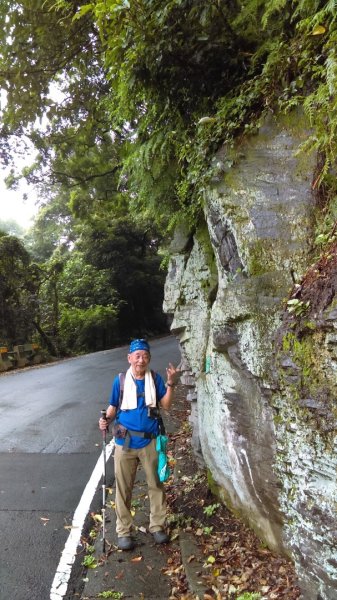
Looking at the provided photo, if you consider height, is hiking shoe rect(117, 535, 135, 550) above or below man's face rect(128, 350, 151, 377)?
below

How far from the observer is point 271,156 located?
421 cm

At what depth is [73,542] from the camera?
15.0 ft

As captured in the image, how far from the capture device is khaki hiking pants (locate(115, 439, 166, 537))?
4523mm

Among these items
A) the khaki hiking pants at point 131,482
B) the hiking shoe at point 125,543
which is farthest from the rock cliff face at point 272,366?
the hiking shoe at point 125,543

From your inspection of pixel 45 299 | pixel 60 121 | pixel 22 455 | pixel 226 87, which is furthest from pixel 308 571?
pixel 45 299

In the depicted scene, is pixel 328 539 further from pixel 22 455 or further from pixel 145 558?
pixel 22 455

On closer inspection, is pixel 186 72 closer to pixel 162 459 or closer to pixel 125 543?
pixel 162 459

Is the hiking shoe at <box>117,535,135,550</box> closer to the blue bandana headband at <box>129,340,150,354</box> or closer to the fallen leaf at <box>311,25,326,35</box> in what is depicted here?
the blue bandana headband at <box>129,340,150,354</box>

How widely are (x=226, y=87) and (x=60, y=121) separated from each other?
31.0 ft

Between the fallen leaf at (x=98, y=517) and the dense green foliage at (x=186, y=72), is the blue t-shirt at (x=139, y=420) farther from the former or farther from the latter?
the dense green foliage at (x=186, y=72)

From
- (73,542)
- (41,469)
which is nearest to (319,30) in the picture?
(73,542)

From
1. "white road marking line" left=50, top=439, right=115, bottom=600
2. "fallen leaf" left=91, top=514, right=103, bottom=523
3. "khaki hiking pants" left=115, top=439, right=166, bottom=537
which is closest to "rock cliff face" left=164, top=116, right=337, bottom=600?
"khaki hiking pants" left=115, top=439, right=166, bottom=537

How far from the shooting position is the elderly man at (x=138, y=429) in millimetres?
4508

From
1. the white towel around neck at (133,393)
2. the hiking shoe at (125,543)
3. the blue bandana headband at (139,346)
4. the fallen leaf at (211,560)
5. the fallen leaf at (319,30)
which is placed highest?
the fallen leaf at (319,30)
